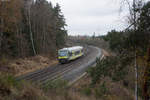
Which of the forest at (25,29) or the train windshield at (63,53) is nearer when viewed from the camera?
the forest at (25,29)

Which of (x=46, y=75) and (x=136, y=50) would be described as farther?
(x=46, y=75)

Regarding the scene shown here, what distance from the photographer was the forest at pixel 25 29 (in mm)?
18666

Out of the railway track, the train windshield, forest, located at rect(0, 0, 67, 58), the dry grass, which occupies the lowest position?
the railway track

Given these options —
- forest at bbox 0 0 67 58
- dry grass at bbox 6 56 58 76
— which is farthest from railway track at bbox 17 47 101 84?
forest at bbox 0 0 67 58

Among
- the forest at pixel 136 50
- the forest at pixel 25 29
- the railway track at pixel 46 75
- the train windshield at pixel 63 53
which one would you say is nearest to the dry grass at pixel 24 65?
the railway track at pixel 46 75

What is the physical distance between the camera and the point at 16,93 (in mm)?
4207

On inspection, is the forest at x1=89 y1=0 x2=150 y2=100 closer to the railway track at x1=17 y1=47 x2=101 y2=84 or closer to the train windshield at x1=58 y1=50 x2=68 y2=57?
the railway track at x1=17 y1=47 x2=101 y2=84

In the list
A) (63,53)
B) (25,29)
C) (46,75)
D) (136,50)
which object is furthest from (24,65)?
(136,50)

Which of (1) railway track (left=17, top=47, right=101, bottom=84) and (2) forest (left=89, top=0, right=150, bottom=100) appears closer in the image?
(2) forest (left=89, top=0, right=150, bottom=100)

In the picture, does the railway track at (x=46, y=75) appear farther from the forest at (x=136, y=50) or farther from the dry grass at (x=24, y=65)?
the forest at (x=136, y=50)

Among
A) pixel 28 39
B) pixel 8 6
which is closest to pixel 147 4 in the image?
pixel 8 6

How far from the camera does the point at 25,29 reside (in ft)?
86.4

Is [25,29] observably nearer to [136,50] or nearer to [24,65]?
[24,65]

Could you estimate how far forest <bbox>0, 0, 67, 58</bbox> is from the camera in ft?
61.2
